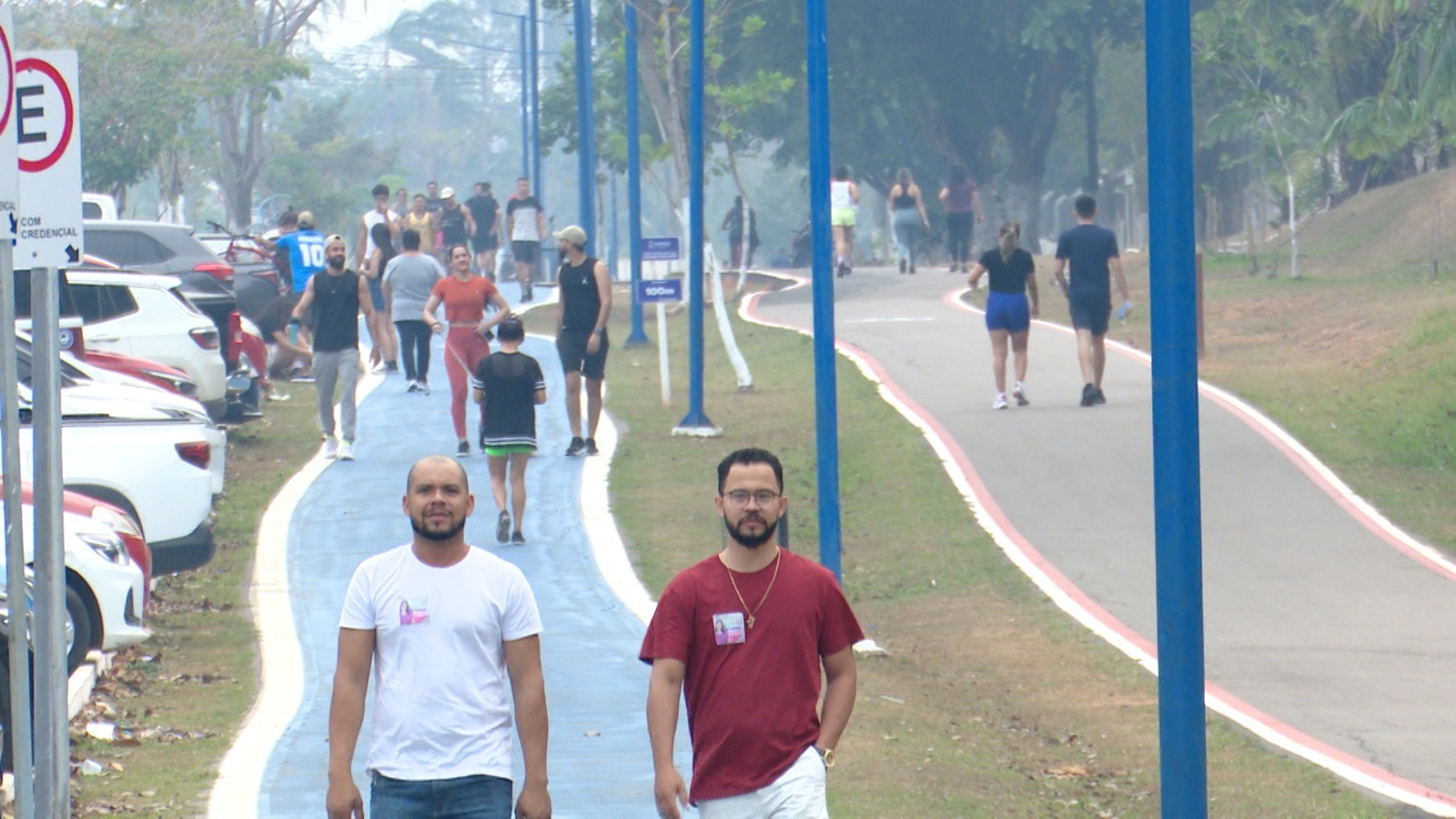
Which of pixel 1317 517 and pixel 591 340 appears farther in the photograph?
pixel 591 340

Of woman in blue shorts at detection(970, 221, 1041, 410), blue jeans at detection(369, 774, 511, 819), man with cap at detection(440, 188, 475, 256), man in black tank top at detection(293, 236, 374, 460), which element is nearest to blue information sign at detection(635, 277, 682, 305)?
woman in blue shorts at detection(970, 221, 1041, 410)

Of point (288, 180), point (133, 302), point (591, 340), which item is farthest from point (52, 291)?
point (288, 180)

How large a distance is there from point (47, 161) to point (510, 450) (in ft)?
23.8

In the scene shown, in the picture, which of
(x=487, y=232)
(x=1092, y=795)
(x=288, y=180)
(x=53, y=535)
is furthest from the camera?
(x=288, y=180)

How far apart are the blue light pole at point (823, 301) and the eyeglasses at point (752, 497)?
22.1ft

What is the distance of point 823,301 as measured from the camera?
12.6 meters

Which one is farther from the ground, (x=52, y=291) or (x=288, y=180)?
(x=288, y=180)

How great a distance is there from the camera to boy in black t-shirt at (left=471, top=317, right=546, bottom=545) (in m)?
14.5

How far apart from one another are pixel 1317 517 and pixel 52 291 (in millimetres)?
10611

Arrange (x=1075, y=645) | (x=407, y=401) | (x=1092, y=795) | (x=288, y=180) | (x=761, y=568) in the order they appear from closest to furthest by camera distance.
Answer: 1. (x=761, y=568)
2. (x=1092, y=795)
3. (x=1075, y=645)
4. (x=407, y=401)
5. (x=288, y=180)

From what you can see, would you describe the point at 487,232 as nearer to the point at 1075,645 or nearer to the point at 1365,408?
the point at 1365,408

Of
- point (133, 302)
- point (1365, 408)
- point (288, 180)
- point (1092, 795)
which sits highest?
point (288, 180)

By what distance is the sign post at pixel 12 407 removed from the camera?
7.11 m

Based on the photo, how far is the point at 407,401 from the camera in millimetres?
22641
